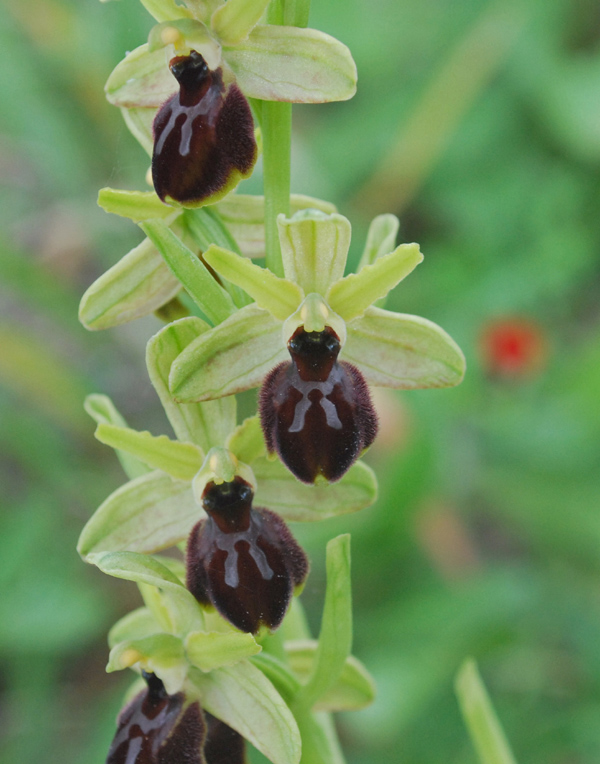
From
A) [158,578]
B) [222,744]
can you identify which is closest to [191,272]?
[158,578]

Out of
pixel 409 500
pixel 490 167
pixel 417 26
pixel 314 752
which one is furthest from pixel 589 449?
pixel 417 26

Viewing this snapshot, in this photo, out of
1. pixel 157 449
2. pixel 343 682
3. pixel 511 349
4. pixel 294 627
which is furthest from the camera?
pixel 511 349

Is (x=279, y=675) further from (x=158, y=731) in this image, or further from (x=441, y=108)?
(x=441, y=108)

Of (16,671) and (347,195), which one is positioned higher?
(347,195)

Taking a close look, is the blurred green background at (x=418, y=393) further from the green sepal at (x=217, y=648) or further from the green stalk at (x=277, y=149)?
the green stalk at (x=277, y=149)

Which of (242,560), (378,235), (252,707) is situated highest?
(378,235)

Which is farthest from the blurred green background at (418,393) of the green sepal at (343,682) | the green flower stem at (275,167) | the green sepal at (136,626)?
the green flower stem at (275,167)

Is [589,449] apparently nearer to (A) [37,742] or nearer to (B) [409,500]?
(B) [409,500]
